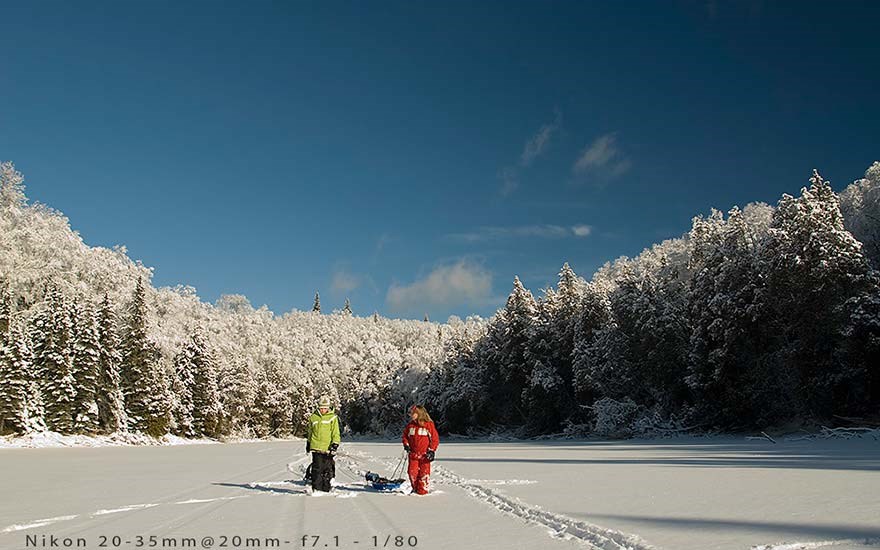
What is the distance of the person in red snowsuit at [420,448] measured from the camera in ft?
43.4

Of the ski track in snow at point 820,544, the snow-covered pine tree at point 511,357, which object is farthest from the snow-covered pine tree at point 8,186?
the ski track in snow at point 820,544

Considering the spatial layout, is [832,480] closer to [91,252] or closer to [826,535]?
[826,535]

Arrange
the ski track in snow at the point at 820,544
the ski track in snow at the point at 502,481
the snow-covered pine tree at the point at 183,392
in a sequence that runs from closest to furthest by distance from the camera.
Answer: the ski track in snow at the point at 820,544 → the ski track in snow at the point at 502,481 → the snow-covered pine tree at the point at 183,392

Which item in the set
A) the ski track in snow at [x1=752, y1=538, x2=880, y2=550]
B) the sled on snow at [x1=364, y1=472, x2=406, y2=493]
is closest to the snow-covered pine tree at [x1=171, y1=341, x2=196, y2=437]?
Result: the sled on snow at [x1=364, y1=472, x2=406, y2=493]

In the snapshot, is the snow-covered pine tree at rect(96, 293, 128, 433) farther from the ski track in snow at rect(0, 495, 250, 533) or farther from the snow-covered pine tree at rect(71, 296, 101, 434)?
the ski track in snow at rect(0, 495, 250, 533)

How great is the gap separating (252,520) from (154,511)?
7.72 ft

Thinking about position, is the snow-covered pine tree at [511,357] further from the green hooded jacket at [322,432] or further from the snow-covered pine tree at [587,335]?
the green hooded jacket at [322,432]

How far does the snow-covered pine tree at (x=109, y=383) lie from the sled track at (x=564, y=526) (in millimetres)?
52756

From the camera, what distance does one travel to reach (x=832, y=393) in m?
34.2

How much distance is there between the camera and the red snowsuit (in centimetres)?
1320

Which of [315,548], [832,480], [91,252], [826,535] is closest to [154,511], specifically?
[315,548]

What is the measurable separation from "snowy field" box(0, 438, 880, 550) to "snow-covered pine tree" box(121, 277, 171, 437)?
4650cm

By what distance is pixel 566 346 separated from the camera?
58938 mm

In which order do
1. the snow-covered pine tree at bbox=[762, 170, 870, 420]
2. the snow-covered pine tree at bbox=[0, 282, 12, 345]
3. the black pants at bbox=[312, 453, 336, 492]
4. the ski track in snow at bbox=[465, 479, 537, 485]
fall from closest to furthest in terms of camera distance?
the black pants at bbox=[312, 453, 336, 492], the ski track in snow at bbox=[465, 479, 537, 485], the snow-covered pine tree at bbox=[762, 170, 870, 420], the snow-covered pine tree at bbox=[0, 282, 12, 345]
